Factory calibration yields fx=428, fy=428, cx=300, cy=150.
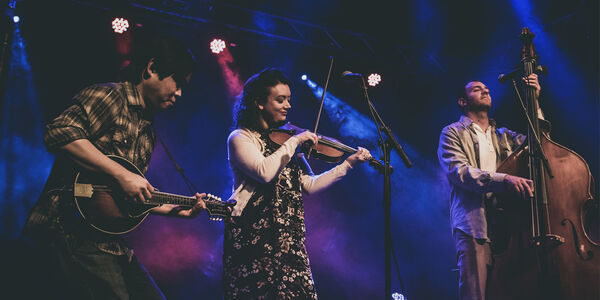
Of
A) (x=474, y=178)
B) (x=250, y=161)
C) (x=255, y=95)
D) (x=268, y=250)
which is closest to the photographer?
(x=268, y=250)

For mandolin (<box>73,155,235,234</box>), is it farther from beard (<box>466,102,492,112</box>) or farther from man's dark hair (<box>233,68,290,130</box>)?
beard (<box>466,102,492,112</box>)

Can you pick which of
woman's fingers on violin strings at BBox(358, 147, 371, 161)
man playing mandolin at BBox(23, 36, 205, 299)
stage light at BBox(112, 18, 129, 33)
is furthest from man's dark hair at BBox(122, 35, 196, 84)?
stage light at BBox(112, 18, 129, 33)

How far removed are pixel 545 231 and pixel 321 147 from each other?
1528 mm

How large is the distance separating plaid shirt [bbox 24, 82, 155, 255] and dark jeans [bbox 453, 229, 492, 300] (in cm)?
231

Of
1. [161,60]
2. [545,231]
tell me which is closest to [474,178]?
[545,231]

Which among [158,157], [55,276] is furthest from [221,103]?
[55,276]

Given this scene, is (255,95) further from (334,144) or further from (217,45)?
(217,45)

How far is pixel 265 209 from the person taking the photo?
259cm

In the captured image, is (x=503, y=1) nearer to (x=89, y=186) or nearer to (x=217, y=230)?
(x=217, y=230)

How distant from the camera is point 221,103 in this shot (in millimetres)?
5949

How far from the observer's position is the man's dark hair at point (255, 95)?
2.97m

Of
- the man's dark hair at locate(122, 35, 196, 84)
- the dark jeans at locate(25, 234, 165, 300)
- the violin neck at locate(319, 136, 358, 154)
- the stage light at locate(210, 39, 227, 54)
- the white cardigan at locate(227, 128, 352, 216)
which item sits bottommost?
the dark jeans at locate(25, 234, 165, 300)

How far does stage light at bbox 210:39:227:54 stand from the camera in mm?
5775

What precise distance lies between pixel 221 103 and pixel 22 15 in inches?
98.8
